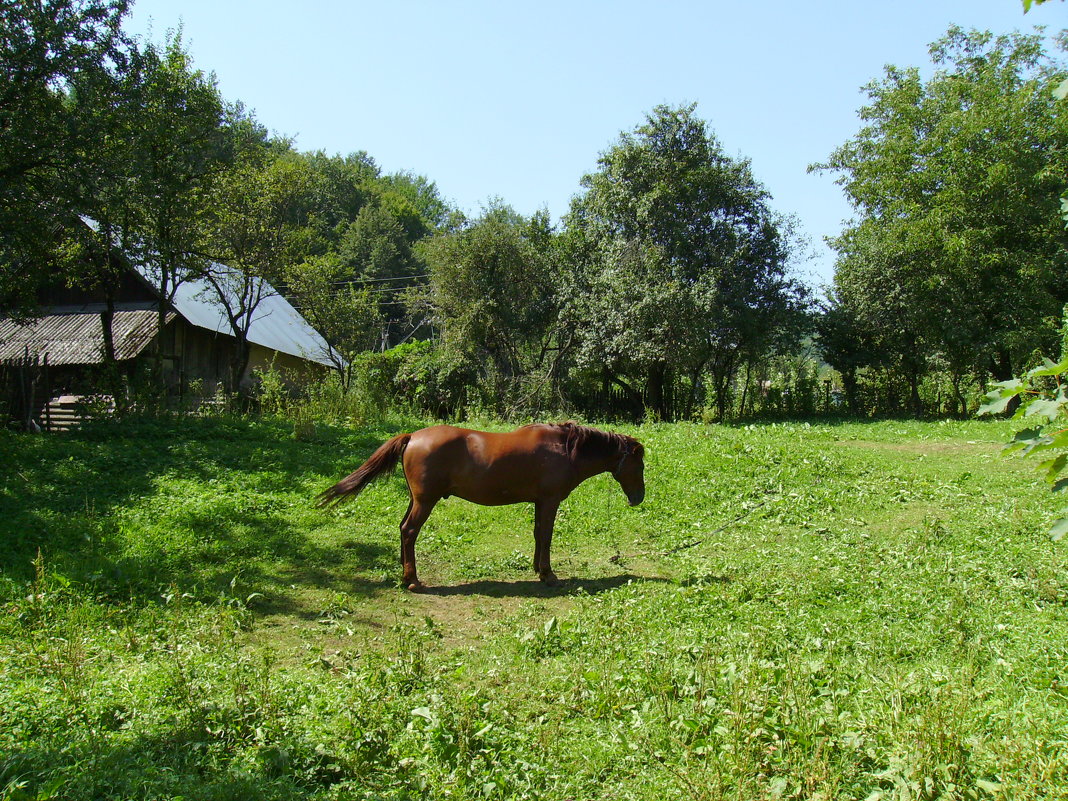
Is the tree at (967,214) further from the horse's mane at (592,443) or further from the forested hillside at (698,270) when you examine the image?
the horse's mane at (592,443)

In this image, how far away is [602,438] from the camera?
345 inches

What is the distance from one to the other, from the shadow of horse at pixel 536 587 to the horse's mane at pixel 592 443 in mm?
1409

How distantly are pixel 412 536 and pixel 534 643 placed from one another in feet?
8.72

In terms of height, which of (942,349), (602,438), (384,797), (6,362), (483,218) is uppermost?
(483,218)

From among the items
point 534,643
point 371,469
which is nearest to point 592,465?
point 371,469

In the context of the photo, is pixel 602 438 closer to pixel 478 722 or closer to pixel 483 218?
pixel 478 722

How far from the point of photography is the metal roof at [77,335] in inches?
829

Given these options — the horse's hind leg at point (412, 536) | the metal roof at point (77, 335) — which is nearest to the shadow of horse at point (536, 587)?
the horse's hind leg at point (412, 536)

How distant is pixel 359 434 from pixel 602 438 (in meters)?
8.70

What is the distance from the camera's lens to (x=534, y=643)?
582 cm

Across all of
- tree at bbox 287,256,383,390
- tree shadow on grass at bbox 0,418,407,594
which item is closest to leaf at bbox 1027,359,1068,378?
tree shadow on grass at bbox 0,418,407,594

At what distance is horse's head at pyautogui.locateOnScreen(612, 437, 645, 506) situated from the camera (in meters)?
8.90

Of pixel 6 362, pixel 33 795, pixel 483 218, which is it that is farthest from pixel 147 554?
pixel 483 218

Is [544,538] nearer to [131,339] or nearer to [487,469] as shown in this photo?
[487,469]
